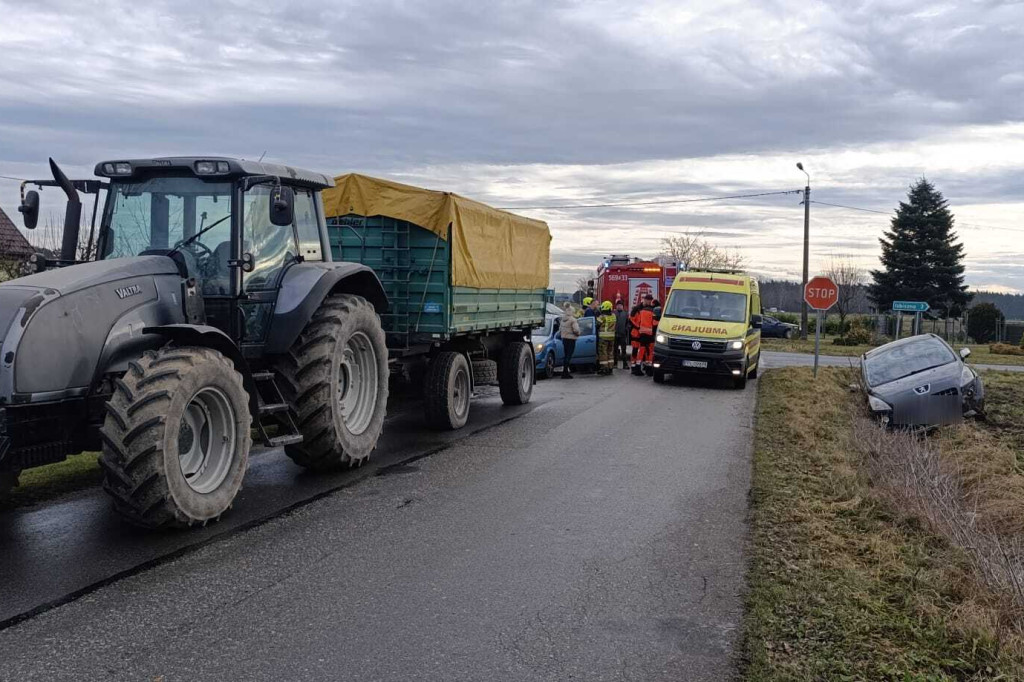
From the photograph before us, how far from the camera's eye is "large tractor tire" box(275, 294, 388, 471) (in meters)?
8.27

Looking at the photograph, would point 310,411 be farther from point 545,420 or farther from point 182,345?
point 545,420

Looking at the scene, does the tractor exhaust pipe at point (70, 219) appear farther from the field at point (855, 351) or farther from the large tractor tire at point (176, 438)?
the field at point (855, 351)

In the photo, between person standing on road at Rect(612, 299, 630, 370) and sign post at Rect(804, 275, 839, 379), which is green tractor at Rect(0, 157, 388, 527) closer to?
sign post at Rect(804, 275, 839, 379)

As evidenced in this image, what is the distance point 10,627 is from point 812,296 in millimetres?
18764

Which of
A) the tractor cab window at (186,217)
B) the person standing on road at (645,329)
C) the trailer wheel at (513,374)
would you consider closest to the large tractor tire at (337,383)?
the tractor cab window at (186,217)

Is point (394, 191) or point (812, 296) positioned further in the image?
point (812, 296)

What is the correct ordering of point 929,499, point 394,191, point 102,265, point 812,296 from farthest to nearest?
point 812,296 < point 394,191 < point 929,499 < point 102,265

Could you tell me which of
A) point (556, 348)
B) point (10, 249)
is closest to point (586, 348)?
point (556, 348)

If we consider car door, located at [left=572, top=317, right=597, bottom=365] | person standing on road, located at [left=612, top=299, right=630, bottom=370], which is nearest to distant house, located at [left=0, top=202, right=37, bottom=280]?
car door, located at [left=572, top=317, right=597, bottom=365]

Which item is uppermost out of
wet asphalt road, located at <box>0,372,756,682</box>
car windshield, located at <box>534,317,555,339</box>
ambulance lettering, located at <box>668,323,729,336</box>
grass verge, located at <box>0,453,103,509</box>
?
ambulance lettering, located at <box>668,323,729,336</box>

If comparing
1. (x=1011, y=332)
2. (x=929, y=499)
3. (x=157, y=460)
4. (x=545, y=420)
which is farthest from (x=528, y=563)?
(x=1011, y=332)

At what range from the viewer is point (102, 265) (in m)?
6.96

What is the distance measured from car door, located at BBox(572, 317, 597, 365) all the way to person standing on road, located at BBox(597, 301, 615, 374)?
0.12 meters

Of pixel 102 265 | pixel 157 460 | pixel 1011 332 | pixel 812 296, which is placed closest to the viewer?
pixel 157 460
